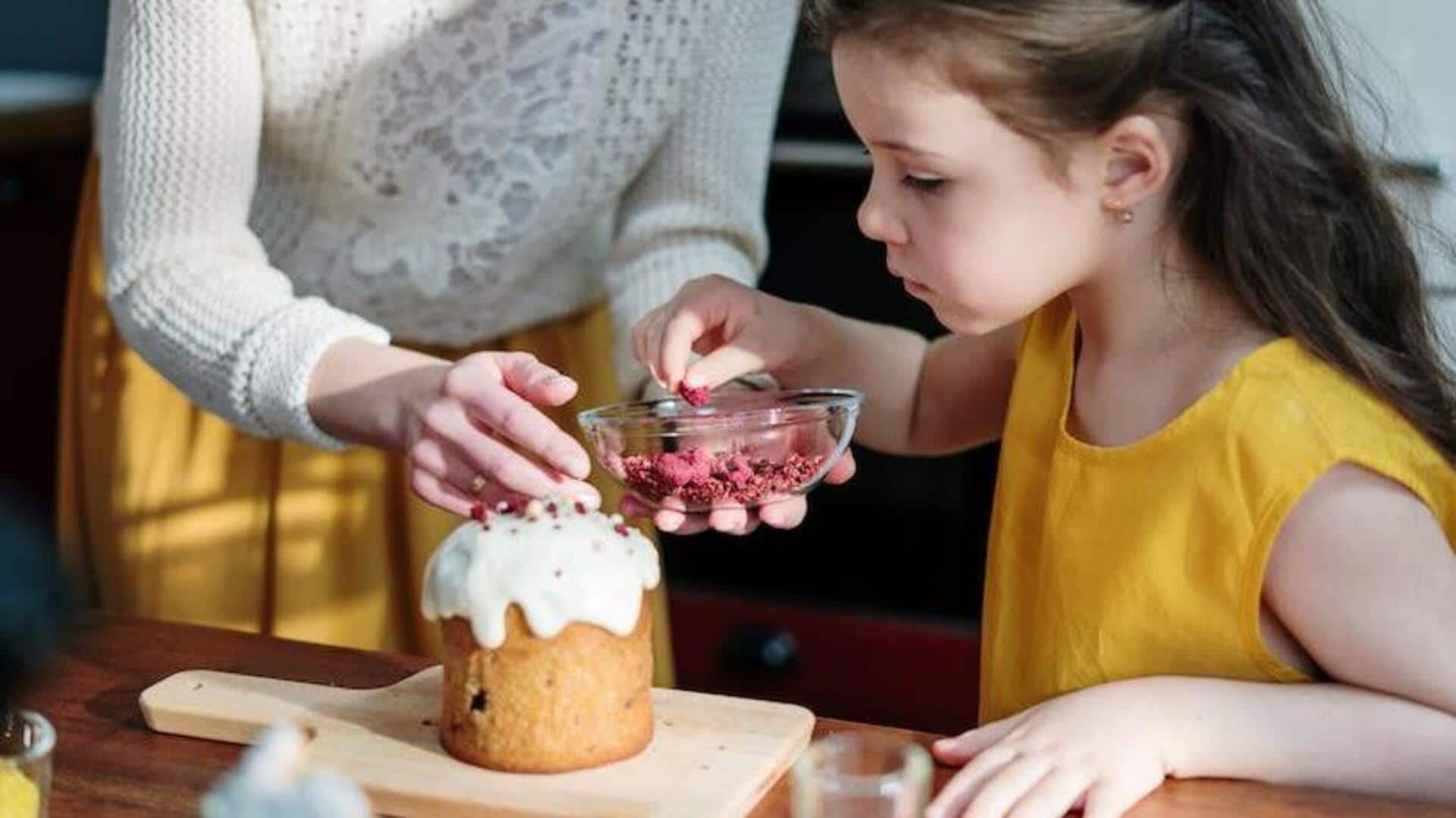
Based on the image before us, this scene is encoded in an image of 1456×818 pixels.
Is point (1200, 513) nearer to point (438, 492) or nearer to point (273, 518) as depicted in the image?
point (438, 492)

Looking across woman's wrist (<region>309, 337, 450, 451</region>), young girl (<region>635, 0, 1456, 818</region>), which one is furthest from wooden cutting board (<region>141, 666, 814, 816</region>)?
woman's wrist (<region>309, 337, 450, 451</region>)

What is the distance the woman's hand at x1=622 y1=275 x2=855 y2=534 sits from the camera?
1443 millimetres

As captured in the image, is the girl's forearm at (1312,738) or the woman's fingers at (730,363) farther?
the woman's fingers at (730,363)

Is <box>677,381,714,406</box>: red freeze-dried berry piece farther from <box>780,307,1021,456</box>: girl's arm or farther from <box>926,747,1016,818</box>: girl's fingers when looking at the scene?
<box>926,747,1016,818</box>: girl's fingers

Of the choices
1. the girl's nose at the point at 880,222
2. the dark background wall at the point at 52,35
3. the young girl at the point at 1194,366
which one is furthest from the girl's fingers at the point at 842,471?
the dark background wall at the point at 52,35

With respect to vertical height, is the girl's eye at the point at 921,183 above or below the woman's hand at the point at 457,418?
above

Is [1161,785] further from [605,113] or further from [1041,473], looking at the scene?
[605,113]

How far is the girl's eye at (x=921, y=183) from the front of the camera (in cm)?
129

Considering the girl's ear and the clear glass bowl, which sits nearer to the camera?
the girl's ear

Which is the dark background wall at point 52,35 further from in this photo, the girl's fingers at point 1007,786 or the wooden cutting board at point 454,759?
the girl's fingers at point 1007,786

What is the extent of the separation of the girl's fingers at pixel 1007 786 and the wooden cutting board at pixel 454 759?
0.42ft

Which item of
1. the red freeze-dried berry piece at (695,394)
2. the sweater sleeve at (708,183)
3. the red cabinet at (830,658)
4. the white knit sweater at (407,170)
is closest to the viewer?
the red freeze-dried berry piece at (695,394)

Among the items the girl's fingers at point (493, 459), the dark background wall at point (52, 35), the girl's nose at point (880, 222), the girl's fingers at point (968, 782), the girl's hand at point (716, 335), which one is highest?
the girl's nose at point (880, 222)

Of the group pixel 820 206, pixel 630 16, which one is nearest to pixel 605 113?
pixel 630 16
